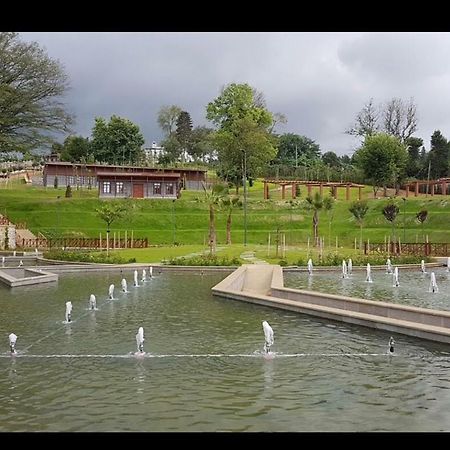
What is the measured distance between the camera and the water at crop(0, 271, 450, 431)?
25.5 ft

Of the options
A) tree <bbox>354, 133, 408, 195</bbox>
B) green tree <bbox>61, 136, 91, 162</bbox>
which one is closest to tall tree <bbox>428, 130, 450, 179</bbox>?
tree <bbox>354, 133, 408, 195</bbox>

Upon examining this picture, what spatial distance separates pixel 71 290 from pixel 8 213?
39491 millimetres

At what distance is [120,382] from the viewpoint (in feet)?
31.8

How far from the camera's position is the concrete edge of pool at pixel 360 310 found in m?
13.2

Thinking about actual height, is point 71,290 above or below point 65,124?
below

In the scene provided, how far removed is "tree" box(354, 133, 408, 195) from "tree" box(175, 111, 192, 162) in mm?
45326

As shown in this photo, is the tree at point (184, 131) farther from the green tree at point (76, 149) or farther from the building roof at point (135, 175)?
the building roof at point (135, 175)

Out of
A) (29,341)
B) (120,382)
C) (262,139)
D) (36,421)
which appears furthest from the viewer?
(262,139)

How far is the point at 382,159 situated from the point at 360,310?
61.8 meters

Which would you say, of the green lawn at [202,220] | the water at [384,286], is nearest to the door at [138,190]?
the green lawn at [202,220]

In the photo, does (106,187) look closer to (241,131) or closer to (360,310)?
(241,131)
